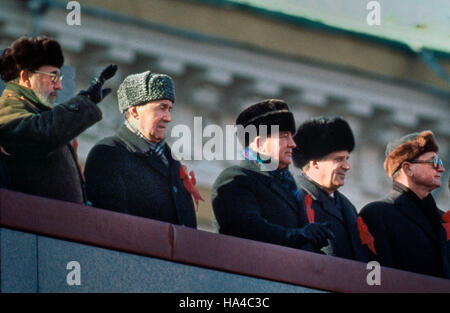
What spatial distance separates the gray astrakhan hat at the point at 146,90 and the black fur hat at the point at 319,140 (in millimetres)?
1049

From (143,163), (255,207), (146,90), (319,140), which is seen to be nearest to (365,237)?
(319,140)

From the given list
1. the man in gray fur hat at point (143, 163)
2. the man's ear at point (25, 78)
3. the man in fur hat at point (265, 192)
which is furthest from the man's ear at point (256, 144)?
the man's ear at point (25, 78)

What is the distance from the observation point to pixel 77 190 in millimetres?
10328

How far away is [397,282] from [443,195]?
642cm

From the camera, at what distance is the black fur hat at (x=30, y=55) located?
10422mm

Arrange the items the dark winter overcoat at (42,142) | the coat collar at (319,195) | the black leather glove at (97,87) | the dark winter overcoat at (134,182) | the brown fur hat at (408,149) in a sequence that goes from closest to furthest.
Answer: the dark winter overcoat at (42,142)
the black leather glove at (97,87)
the dark winter overcoat at (134,182)
the coat collar at (319,195)
the brown fur hat at (408,149)

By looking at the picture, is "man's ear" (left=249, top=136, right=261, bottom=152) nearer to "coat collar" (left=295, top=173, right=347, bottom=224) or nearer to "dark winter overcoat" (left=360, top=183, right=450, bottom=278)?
"coat collar" (left=295, top=173, right=347, bottom=224)

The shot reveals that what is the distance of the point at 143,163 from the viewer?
35.3 ft

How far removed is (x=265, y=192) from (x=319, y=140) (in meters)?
0.63

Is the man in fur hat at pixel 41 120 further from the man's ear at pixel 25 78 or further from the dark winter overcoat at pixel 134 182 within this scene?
the dark winter overcoat at pixel 134 182

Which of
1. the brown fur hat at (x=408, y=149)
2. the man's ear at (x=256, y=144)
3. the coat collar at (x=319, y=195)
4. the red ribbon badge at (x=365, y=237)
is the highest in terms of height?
the brown fur hat at (x=408, y=149)

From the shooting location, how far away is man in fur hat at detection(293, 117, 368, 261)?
1124 centimetres

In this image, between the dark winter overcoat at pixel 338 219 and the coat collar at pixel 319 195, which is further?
the coat collar at pixel 319 195

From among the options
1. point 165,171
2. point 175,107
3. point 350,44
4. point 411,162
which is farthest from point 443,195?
point 165,171
